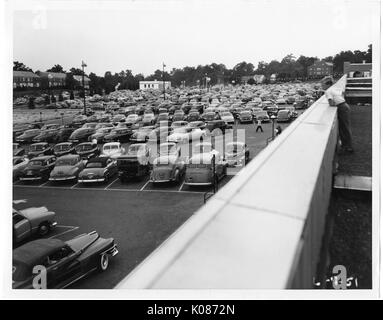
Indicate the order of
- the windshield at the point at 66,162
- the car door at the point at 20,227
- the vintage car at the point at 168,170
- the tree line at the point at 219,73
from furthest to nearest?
the tree line at the point at 219,73
the windshield at the point at 66,162
the vintage car at the point at 168,170
the car door at the point at 20,227

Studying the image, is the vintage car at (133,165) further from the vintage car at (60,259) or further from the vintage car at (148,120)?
the vintage car at (148,120)

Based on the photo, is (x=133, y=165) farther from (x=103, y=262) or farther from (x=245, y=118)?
(x=245, y=118)

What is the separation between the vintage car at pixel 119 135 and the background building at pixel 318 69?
82.7 metres

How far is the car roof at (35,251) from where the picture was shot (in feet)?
24.1

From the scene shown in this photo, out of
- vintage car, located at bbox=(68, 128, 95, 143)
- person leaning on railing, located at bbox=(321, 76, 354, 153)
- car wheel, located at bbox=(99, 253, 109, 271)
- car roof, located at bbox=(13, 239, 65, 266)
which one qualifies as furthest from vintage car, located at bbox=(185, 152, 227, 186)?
vintage car, located at bbox=(68, 128, 95, 143)

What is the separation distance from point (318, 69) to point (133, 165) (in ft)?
348

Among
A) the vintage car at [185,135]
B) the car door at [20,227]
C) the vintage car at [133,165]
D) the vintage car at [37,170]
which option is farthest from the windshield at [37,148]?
the car door at [20,227]

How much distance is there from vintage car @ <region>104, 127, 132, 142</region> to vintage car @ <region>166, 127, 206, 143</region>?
12.5 feet

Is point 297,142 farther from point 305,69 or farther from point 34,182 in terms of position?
point 305,69

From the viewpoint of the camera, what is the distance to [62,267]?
7734 mm

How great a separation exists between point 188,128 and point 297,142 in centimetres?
2340

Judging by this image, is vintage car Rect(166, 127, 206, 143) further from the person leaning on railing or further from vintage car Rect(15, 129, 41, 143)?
the person leaning on railing
